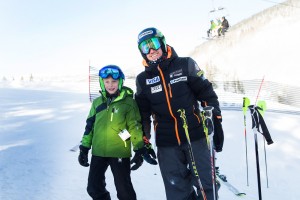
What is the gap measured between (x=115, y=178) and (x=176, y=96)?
130 centimetres

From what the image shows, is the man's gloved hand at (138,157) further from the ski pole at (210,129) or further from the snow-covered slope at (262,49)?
the snow-covered slope at (262,49)

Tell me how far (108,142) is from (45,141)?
12.0 ft

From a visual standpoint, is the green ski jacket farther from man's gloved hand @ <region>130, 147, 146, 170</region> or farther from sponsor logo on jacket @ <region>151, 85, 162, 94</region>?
sponsor logo on jacket @ <region>151, 85, 162, 94</region>

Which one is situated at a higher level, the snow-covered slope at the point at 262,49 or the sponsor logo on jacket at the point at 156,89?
the snow-covered slope at the point at 262,49

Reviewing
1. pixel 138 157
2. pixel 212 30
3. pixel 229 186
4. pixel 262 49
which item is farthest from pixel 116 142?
pixel 262 49

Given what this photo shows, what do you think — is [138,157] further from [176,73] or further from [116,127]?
[176,73]

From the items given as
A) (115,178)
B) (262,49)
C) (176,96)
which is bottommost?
(115,178)

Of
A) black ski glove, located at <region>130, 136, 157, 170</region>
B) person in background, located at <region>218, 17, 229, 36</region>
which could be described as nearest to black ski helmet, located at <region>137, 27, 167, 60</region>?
black ski glove, located at <region>130, 136, 157, 170</region>

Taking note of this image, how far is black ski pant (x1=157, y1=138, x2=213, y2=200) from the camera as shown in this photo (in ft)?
11.3

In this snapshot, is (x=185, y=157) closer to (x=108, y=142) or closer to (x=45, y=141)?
(x=108, y=142)

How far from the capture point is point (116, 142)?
3830 mm

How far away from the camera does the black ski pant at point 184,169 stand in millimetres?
3443

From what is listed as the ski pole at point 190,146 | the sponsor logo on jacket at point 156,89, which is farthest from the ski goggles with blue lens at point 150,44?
the ski pole at point 190,146

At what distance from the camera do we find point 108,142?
12.5 feet
